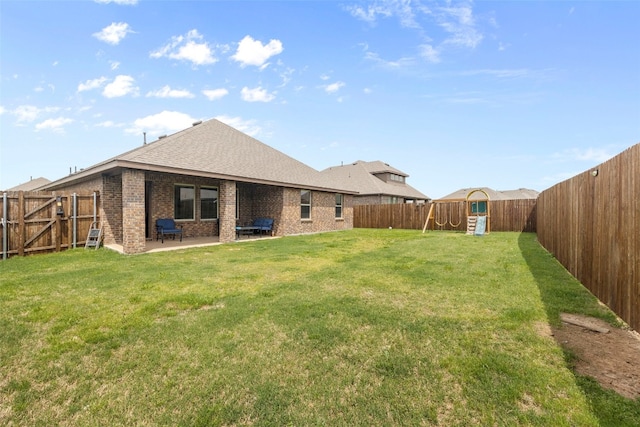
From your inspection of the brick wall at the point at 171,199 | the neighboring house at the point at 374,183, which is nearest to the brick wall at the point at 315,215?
the brick wall at the point at 171,199

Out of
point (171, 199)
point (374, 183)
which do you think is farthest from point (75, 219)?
point (374, 183)

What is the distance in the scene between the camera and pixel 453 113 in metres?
14.8

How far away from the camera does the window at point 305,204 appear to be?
1716 centimetres

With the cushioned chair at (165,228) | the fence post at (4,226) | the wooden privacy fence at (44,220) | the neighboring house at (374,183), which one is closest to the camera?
the fence post at (4,226)

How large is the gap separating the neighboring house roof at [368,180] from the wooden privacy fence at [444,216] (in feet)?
17.6

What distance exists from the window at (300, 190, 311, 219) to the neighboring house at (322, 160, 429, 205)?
1093cm

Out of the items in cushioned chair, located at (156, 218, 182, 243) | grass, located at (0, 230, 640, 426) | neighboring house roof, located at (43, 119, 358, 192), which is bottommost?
grass, located at (0, 230, 640, 426)

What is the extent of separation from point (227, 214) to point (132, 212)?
12.1ft

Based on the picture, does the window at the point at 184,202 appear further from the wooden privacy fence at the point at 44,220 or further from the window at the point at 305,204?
the window at the point at 305,204

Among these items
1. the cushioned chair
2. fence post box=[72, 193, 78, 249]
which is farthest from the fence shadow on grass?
fence post box=[72, 193, 78, 249]

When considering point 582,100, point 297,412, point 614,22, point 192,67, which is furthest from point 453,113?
point 297,412

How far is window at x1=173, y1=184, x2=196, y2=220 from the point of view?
43.3ft

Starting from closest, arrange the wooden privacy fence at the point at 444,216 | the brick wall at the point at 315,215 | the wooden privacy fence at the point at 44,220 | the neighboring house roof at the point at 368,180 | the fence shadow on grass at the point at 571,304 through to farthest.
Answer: the fence shadow on grass at the point at 571,304 < the wooden privacy fence at the point at 44,220 < the brick wall at the point at 315,215 < the wooden privacy fence at the point at 444,216 < the neighboring house roof at the point at 368,180

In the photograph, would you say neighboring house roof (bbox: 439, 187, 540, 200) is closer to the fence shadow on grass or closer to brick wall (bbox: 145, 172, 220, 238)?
the fence shadow on grass
